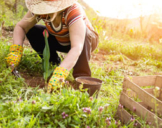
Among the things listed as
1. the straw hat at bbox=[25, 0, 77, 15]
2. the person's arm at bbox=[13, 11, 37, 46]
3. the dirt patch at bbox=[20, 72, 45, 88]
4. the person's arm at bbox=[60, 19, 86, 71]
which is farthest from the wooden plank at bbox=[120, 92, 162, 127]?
the person's arm at bbox=[13, 11, 37, 46]

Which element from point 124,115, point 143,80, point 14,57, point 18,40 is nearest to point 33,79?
point 14,57

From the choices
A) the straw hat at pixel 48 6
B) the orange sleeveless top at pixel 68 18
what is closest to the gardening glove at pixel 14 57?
the orange sleeveless top at pixel 68 18

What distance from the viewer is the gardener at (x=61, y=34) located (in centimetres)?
187

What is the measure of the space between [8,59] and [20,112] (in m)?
0.92

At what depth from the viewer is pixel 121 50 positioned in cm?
504

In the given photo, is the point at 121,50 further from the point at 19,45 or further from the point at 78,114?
the point at 78,114

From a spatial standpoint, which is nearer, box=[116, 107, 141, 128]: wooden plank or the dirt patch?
box=[116, 107, 141, 128]: wooden plank

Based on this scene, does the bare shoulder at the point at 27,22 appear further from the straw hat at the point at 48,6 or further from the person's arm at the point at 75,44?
the person's arm at the point at 75,44

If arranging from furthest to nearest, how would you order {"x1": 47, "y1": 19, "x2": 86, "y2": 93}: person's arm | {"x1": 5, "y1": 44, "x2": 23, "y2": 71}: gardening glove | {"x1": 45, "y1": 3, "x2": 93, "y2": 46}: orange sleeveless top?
1. {"x1": 5, "y1": 44, "x2": 23, "y2": 71}: gardening glove
2. {"x1": 45, "y1": 3, "x2": 93, "y2": 46}: orange sleeveless top
3. {"x1": 47, "y1": 19, "x2": 86, "y2": 93}: person's arm

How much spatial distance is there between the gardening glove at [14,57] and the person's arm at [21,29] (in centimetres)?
9

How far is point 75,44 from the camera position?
190 centimetres

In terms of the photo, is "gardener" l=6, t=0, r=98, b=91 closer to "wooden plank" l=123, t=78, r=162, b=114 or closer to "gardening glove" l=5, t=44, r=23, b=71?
"gardening glove" l=5, t=44, r=23, b=71

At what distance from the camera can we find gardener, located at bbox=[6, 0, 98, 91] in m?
1.87

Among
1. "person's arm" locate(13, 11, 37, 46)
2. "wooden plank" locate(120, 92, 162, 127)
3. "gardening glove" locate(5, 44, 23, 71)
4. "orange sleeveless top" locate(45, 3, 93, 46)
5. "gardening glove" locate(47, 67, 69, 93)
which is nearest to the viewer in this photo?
"wooden plank" locate(120, 92, 162, 127)
